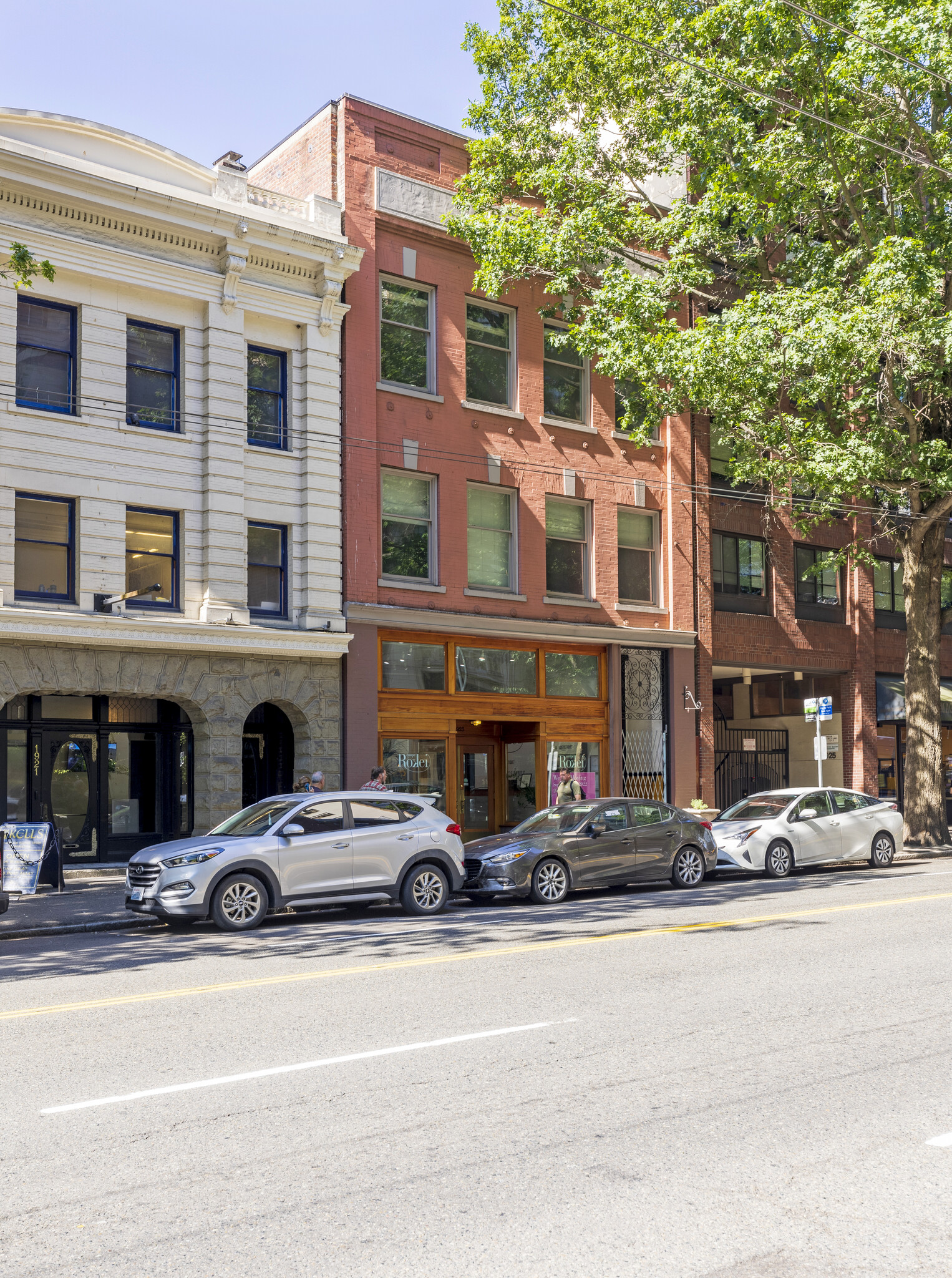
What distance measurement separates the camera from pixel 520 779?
24672mm

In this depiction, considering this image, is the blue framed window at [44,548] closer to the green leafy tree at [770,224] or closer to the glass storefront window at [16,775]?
the glass storefront window at [16,775]

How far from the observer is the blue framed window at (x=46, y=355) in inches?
753

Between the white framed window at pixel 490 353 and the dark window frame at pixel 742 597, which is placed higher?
the white framed window at pixel 490 353

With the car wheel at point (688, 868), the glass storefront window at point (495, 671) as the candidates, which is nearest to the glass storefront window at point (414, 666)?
the glass storefront window at point (495, 671)

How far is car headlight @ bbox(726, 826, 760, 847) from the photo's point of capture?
1936 cm

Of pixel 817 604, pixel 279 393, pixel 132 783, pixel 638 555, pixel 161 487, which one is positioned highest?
pixel 279 393

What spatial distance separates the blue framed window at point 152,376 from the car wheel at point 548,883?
9782 millimetres

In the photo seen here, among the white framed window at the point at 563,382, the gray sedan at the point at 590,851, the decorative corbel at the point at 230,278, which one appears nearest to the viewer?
the gray sedan at the point at 590,851

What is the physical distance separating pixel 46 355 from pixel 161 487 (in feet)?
8.73

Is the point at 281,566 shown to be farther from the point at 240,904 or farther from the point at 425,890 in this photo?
the point at 240,904

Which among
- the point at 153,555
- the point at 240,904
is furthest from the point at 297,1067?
the point at 153,555

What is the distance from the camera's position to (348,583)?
71.8ft

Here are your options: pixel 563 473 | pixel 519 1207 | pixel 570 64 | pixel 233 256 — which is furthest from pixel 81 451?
pixel 519 1207

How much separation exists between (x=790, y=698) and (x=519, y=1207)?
26.0 m
